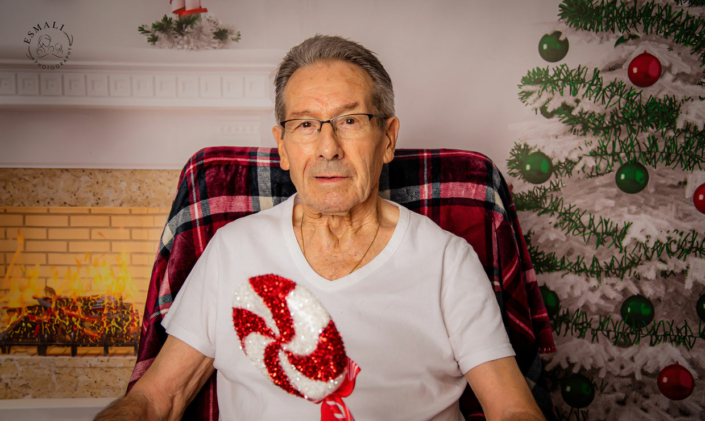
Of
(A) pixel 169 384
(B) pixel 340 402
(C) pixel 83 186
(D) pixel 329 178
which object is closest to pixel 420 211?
(D) pixel 329 178

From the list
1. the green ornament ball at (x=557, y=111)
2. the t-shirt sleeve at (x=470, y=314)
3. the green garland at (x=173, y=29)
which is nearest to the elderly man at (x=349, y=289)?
the t-shirt sleeve at (x=470, y=314)

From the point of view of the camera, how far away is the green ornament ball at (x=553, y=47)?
197 cm

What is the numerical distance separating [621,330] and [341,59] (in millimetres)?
1832

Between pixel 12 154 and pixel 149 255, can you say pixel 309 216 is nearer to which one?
pixel 149 255

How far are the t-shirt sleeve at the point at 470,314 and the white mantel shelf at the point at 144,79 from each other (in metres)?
1.30

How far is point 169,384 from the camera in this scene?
1066 mm

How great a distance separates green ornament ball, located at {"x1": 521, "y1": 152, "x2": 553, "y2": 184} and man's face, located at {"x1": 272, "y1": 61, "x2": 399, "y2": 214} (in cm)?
116

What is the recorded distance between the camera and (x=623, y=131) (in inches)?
77.5

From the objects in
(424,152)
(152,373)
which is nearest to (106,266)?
(152,373)

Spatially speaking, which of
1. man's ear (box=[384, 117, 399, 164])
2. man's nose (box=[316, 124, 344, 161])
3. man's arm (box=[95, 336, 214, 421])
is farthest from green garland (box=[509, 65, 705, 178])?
man's arm (box=[95, 336, 214, 421])

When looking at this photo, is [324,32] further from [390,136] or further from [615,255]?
[615,255]

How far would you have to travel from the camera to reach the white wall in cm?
201

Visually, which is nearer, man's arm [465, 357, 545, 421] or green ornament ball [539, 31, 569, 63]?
man's arm [465, 357, 545, 421]

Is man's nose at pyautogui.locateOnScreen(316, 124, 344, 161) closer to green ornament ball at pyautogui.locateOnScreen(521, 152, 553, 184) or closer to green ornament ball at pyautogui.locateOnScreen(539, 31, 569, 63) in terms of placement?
green ornament ball at pyautogui.locateOnScreen(521, 152, 553, 184)
